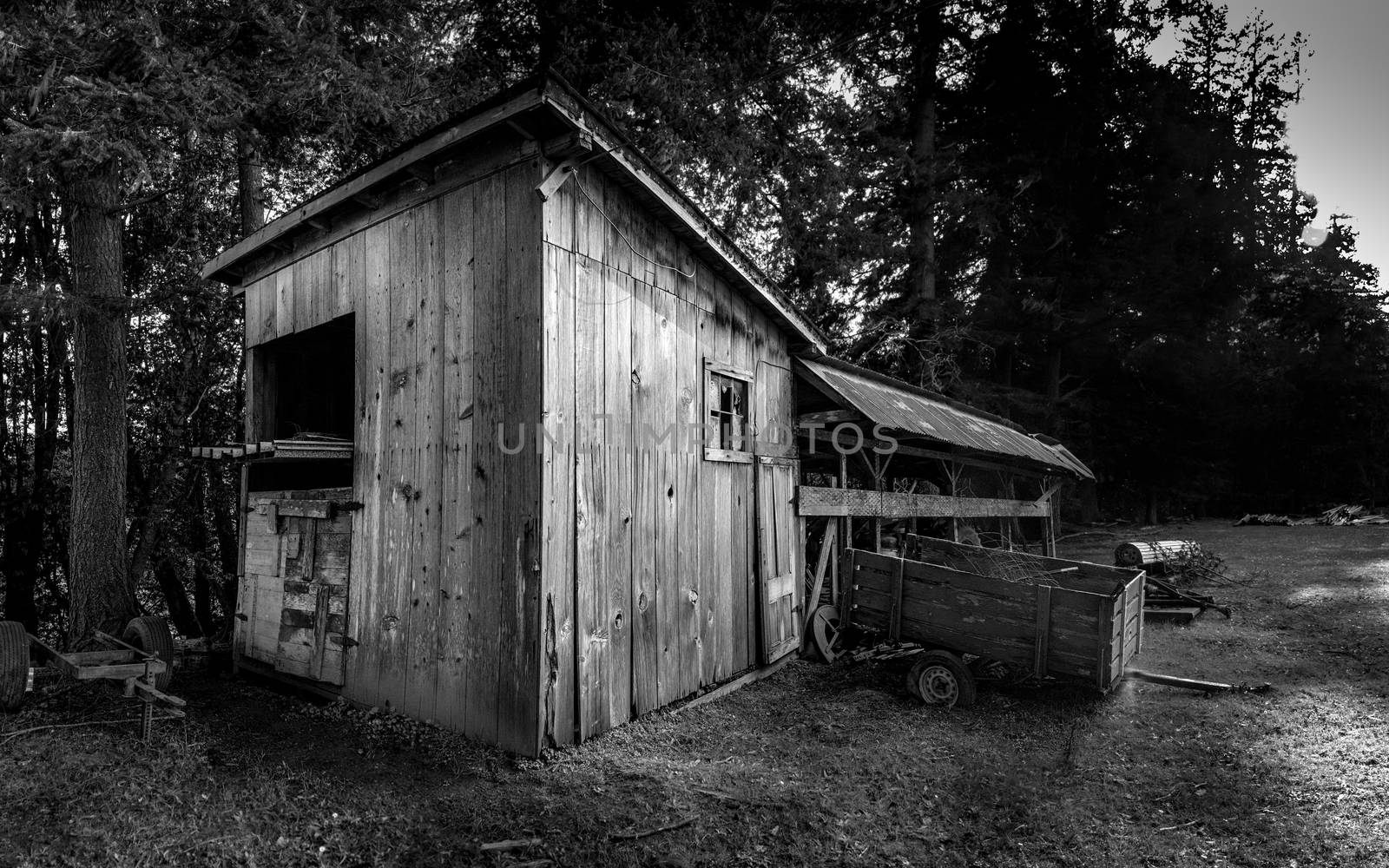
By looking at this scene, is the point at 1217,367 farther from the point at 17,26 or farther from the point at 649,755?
the point at 17,26

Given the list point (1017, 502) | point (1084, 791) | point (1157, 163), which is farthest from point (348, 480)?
point (1157, 163)

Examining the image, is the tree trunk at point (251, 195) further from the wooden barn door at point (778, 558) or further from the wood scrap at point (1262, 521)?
the wood scrap at point (1262, 521)

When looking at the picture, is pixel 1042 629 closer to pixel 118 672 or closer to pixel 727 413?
pixel 727 413

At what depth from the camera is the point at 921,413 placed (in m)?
10.9

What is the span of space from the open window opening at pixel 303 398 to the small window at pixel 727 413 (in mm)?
3806

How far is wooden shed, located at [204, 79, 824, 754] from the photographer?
5.48 m

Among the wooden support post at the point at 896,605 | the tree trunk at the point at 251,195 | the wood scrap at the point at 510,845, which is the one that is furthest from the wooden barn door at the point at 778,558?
the tree trunk at the point at 251,195

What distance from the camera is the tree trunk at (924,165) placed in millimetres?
20344

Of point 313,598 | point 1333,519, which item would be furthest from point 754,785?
point 1333,519

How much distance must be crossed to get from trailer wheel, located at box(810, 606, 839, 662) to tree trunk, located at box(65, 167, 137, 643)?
8064mm

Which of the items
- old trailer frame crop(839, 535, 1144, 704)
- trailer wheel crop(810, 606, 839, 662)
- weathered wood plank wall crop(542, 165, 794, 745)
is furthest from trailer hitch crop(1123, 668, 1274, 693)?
weathered wood plank wall crop(542, 165, 794, 745)

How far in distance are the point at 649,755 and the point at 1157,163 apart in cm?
2609

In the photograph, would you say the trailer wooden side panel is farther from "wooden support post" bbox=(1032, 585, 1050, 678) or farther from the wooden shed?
the wooden shed

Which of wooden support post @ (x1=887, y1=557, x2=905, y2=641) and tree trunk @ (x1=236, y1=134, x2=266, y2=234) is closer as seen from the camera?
wooden support post @ (x1=887, y1=557, x2=905, y2=641)
